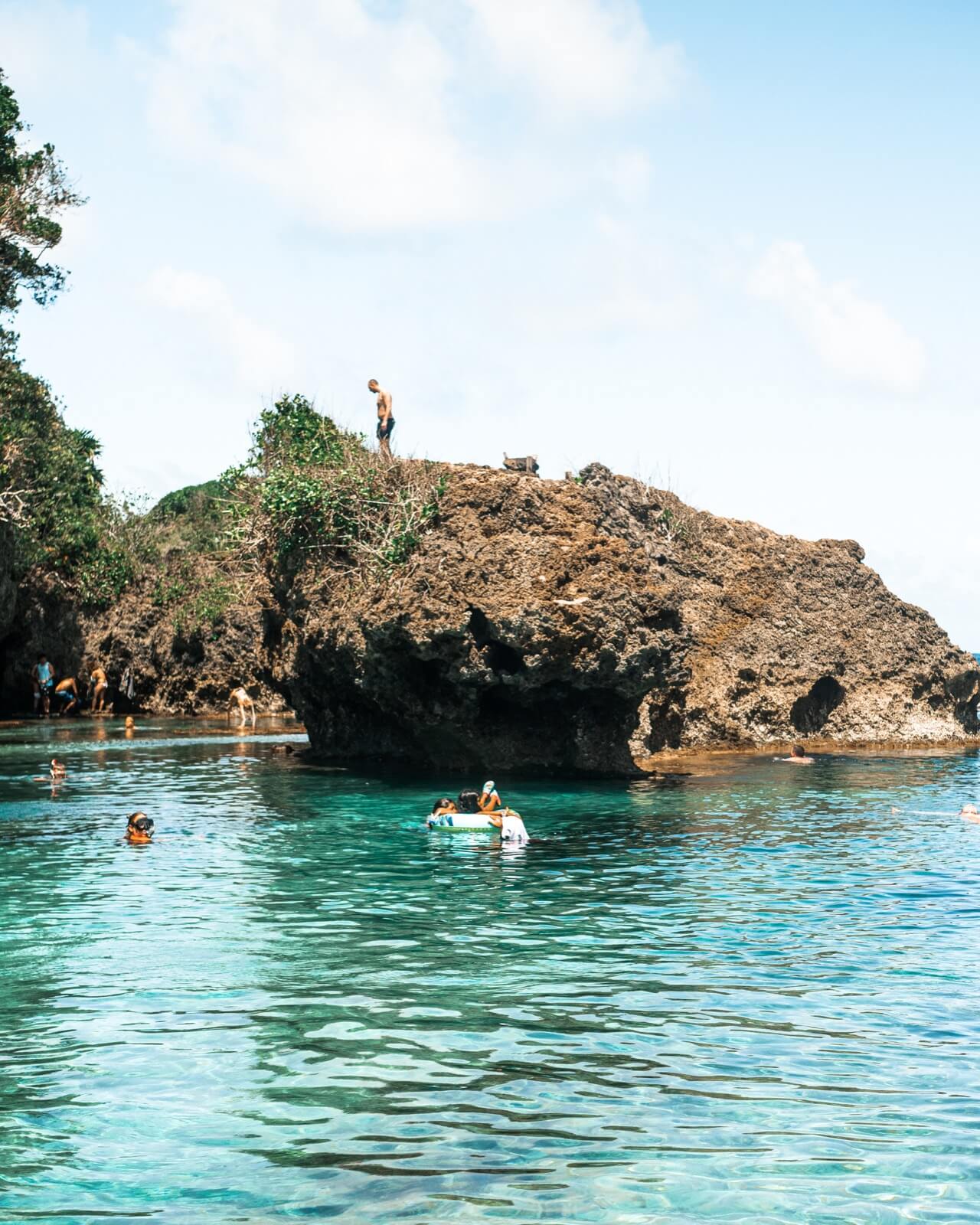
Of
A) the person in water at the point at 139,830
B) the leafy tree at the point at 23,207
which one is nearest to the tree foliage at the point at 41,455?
the leafy tree at the point at 23,207

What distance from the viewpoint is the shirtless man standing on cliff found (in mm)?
30125

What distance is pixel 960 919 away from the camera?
46.5ft

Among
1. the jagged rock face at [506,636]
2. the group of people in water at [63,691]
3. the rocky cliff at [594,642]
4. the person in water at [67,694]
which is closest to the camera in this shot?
the jagged rock face at [506,636]

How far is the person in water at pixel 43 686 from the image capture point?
52156 millimetres

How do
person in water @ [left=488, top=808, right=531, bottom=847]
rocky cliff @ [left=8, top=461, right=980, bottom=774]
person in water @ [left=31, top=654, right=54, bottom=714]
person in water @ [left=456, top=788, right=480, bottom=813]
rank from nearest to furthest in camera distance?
person in water @ [left=488, top=808, right=531, bottom=847]
person in water @ [left=456, top=788, right=480, bottom=813]
rocky cliff @ [left=8, top=461, right=980, bottom=774]
person in water @ [left=31, top=654, right=54, bottom=714]

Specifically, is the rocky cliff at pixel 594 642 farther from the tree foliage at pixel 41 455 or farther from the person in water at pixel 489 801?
the tree foliage at pixel 41 455

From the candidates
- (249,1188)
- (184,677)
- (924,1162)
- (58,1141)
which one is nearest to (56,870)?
(58,1141)

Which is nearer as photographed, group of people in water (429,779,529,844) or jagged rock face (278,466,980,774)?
group of people in water (429,779,529,844)

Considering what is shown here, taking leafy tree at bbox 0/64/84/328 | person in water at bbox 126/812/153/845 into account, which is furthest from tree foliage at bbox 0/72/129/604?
person in water at bbox 126/812/153/845

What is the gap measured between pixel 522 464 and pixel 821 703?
13.7 meters

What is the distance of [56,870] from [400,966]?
7.10m

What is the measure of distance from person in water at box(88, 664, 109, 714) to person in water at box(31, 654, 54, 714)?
2089 mm

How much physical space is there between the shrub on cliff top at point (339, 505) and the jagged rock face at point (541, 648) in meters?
0.72

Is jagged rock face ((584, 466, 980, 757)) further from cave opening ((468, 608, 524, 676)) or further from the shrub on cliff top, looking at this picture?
cave opening ((468, 608, 524, 676))
